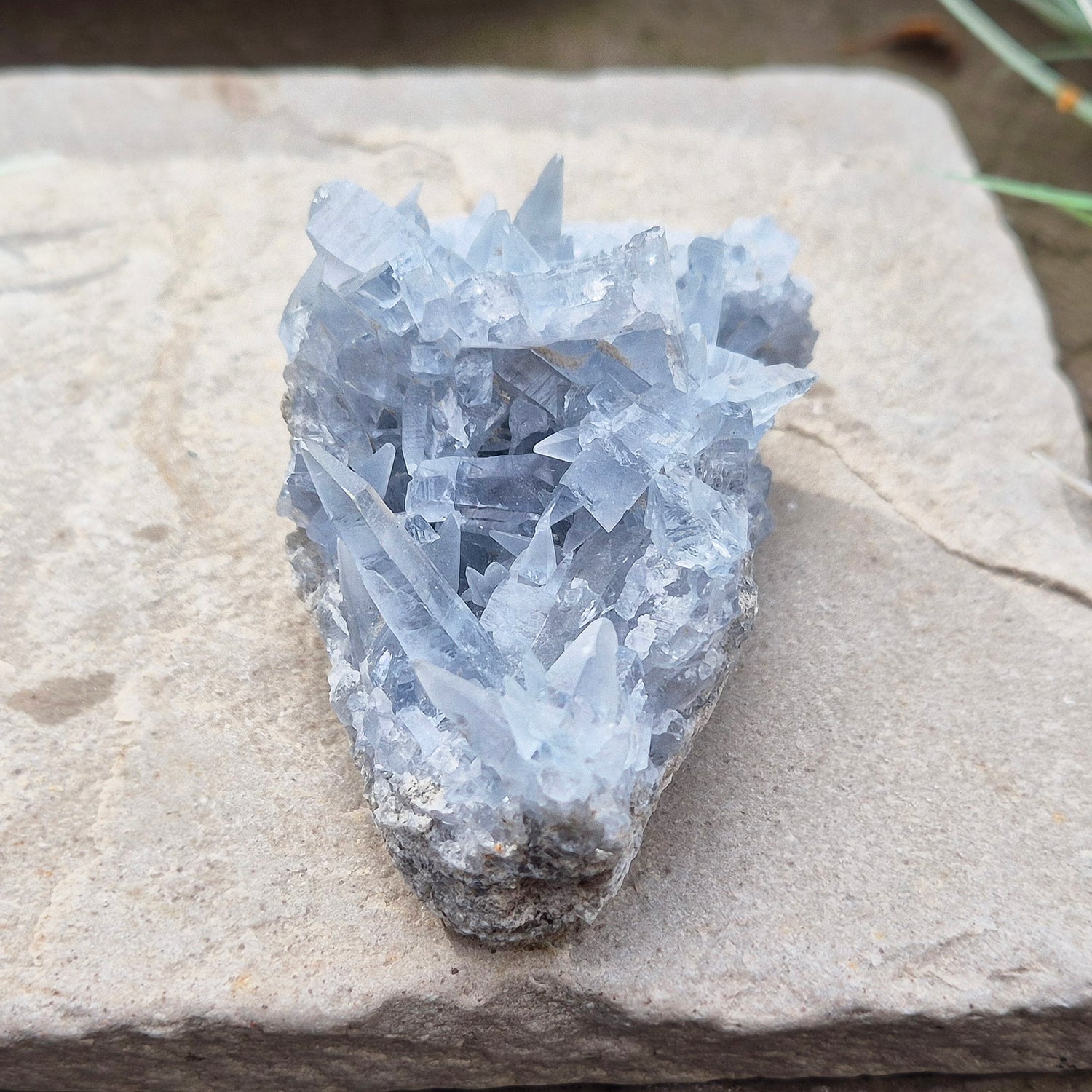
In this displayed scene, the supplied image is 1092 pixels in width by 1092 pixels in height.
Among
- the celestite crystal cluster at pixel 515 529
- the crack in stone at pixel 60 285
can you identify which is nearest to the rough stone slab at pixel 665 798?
the crack in stone at pixel 60 285

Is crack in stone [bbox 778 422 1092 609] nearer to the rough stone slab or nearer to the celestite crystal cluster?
the rough stone slab

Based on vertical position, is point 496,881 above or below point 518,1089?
above

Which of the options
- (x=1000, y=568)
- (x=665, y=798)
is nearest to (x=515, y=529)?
(x=665, y=798)

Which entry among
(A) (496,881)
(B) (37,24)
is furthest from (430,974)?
(B) (37,24)

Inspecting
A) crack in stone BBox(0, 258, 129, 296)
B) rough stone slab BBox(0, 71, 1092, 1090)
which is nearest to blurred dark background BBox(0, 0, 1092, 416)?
rough stone slab BBox(0, 71, 1092, 1090)

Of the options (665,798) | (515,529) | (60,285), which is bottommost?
(665,798)

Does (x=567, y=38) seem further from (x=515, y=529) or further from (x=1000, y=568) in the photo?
(x=515, y=529)

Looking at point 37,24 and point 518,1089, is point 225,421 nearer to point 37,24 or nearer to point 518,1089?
point 518,1089

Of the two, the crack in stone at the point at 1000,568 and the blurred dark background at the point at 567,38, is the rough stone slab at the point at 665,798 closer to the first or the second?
the crack in stone at the point at 1000,568
